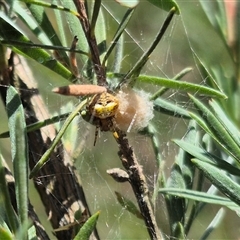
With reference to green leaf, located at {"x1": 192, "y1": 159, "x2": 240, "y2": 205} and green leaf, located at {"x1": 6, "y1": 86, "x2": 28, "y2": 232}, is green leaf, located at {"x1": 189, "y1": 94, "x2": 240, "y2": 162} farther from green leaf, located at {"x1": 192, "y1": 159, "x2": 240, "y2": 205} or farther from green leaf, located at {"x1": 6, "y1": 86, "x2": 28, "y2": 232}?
green leaf, located at {"x1": 6, "y1": 86, "x2": 28, "y2": 232}

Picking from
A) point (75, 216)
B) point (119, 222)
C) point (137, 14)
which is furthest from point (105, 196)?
point (75, 216)

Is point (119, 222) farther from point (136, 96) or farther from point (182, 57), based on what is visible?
point (136, 96)

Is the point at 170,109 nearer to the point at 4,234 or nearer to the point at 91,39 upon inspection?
the point at 91,39

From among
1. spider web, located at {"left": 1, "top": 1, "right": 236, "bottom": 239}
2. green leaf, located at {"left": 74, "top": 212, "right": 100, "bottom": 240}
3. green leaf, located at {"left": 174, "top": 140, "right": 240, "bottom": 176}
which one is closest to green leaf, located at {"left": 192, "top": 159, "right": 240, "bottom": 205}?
green leaf, located at {"left": 174, "top": 140, "right": 240, "bottom": 176}

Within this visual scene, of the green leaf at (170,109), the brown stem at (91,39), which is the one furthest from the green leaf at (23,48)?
the green leaf at (170,109)

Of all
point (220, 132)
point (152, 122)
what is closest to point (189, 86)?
point (220, 132)

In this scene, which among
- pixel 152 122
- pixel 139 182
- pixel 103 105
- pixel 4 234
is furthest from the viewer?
pixel 152 122
